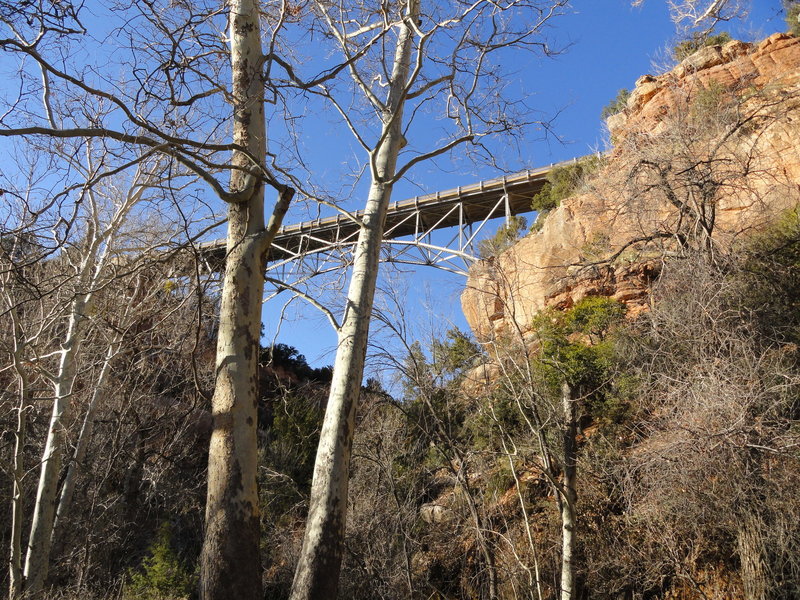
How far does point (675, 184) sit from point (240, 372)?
8.32m

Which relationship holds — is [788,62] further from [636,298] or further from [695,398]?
[695,398]

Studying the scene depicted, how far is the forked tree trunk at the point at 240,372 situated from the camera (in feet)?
9.51

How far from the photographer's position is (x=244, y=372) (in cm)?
323

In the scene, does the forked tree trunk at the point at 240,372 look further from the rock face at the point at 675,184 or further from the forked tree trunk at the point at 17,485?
the forked tree trunk at the point at 17,485

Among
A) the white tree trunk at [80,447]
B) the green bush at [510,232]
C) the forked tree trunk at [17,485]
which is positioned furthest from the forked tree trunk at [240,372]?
the green bush at [510,232]

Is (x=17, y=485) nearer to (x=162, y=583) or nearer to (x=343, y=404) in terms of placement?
(x=343, y=404)

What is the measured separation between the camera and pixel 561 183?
16172 mm

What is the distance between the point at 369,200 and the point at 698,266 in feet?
17.2

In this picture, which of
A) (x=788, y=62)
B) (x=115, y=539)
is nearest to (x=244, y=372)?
(x=115, y=539)

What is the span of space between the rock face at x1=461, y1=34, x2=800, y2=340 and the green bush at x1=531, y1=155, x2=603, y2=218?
96 centimetres

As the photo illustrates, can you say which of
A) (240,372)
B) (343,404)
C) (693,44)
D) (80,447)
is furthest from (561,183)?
(240,372)

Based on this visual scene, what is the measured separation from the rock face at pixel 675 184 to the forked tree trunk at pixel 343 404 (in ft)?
5.10

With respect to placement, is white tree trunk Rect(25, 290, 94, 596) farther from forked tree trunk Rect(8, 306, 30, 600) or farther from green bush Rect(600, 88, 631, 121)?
green bush Rect(600, 88, 631, 121)

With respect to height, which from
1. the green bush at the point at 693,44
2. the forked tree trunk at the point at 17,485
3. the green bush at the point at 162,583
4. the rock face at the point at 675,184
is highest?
the green bush at the point at 693,44
